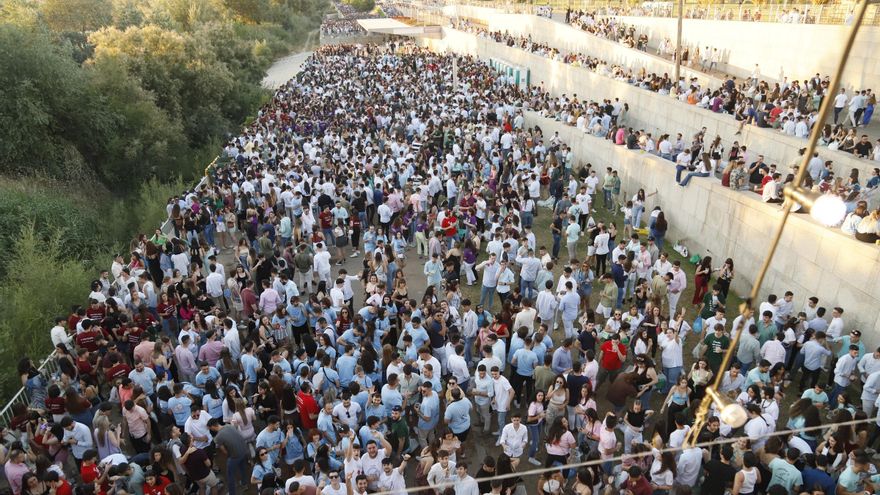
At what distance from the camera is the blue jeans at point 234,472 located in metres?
6.73

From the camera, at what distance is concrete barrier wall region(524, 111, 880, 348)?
9.48m

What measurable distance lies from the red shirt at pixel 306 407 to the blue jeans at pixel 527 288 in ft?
16.3

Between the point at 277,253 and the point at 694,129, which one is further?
the point at 694,129

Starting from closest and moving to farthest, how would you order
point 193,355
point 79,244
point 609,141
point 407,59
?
point 193,355 < point 79,244 < point 609,141 < point 407,59

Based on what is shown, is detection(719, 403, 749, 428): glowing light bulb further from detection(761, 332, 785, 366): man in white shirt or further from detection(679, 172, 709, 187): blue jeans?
detection(679, 172, 709, 187): blue jeans

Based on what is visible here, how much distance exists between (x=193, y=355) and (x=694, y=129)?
16199 mm

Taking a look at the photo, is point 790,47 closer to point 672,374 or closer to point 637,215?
point 637,215

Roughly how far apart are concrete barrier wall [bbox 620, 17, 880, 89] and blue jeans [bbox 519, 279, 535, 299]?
42.3 feet

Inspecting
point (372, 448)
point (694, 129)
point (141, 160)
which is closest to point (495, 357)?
point (372, 448)

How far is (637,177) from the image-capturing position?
16609mm

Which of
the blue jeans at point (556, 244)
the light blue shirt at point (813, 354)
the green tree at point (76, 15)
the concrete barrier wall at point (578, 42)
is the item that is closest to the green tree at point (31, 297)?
the blue jeans at point (556, 244)

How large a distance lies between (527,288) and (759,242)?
514 centimetres

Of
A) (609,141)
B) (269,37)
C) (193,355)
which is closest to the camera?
(193,355)

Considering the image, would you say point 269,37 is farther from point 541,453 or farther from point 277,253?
point 541,453
